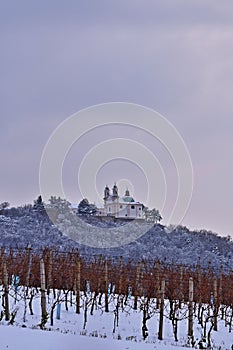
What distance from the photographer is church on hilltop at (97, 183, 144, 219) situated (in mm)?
44938

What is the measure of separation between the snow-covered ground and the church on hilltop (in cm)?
2827

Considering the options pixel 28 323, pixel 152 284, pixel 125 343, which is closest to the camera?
pixel 125 343

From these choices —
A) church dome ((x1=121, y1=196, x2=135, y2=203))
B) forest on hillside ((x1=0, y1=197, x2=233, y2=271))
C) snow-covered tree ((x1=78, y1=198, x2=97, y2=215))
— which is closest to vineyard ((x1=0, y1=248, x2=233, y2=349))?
forest on hillside ((x1=0, y1=197, x2=233, y2=271))

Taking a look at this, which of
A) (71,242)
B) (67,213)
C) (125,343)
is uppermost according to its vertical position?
(67,213)

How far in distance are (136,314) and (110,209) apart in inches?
1322

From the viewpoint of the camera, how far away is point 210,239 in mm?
32562

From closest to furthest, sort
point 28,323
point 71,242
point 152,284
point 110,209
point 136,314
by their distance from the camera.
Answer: point 28,323, point 136,314, point 152,284, point 71,242, point 110,209

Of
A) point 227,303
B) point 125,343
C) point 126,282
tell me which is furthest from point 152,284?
point 125,343

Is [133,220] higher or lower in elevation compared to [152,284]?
higher

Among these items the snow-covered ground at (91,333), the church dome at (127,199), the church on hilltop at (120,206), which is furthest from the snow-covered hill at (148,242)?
the church dome at (127,199)

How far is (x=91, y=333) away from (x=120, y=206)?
121 feet

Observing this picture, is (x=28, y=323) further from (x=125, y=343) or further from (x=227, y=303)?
(x=227, y=303)

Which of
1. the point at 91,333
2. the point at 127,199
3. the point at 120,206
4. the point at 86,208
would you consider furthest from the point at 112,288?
the point at 127,199

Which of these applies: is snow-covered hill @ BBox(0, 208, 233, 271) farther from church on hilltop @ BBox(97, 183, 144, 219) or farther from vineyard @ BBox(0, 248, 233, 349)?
vineyard @ BBox(0, 248, 233, 349)
